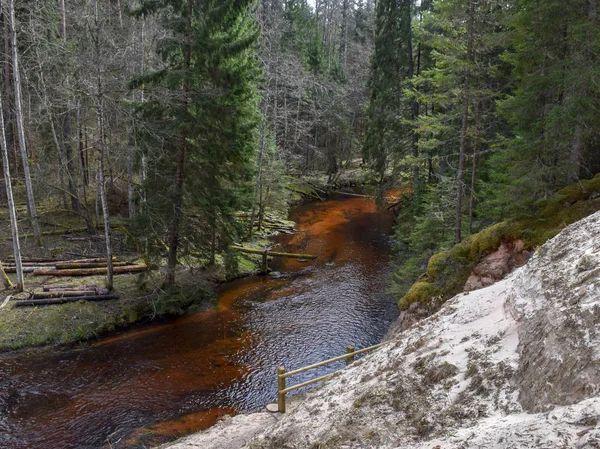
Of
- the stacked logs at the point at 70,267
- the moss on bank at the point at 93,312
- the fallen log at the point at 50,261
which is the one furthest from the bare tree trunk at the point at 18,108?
the moss on bank at the point at 93,312

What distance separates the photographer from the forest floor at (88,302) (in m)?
12.7

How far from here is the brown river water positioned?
374 inches

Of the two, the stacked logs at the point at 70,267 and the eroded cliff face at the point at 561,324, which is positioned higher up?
the eroded cliff face at the point at 561,324

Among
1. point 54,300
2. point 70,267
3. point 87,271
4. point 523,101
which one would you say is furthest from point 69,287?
point 523,101

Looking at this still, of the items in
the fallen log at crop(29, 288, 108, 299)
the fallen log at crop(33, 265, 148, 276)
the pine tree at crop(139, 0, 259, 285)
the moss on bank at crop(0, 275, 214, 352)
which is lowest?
the moss on bank at crop(0, 275, 214, 352)

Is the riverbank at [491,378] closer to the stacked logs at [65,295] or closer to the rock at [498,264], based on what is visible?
the rock at [498,264]

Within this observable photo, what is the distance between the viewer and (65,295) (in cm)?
1395

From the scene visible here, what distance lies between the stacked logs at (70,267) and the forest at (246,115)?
1.47 meters

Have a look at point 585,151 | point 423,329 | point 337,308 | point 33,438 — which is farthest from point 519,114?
point 33,438

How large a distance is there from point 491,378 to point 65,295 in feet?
45.6

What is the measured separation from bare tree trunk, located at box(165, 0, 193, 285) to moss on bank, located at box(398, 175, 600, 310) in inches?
338

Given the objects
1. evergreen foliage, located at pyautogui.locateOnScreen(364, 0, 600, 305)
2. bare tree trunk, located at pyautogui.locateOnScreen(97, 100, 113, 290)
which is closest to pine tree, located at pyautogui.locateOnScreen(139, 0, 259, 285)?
bare tree trunk, located at pyautogui.locateOnScreen(97, 100, 113, 290)

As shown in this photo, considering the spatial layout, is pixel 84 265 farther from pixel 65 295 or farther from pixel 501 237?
pixel 501 237

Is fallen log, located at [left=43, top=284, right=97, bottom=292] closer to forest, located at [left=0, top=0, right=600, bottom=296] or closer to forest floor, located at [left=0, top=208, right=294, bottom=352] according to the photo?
forest floor, located at [left=0, top=208, right=294, bottom=352]
